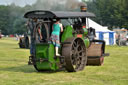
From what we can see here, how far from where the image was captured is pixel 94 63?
1434cm

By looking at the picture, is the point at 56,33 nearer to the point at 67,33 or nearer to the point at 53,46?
the point at 53,46

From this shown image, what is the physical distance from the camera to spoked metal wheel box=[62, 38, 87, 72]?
38.8ft

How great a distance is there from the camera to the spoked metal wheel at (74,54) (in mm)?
11820

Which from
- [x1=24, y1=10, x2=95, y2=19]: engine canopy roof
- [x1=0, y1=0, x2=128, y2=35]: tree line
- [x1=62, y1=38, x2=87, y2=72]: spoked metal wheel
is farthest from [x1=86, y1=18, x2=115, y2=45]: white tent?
[x1=0, y1=0, x2=128, y2=35]: tree line

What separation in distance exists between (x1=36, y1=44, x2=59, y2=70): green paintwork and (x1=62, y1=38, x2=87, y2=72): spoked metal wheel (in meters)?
0.37

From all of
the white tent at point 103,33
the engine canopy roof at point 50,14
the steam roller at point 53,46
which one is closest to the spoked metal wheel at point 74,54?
the steam roller at point 53,46

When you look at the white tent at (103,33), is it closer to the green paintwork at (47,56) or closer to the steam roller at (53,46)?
the steam roller at (53,46)

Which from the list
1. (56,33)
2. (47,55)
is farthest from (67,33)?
(47,55)

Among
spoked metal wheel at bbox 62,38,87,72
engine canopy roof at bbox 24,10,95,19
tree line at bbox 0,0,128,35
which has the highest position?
engine canopy roof at bbox 24,10,95,19

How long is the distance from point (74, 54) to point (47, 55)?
3.71 ft

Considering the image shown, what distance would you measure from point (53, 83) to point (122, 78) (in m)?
2.23

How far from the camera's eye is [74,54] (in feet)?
40.7

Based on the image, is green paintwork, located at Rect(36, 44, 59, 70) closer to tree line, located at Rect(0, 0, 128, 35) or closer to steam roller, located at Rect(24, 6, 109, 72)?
steam roller, located at Rect(24, 6, 109, 72)

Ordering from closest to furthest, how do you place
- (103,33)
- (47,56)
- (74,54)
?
1. (47,56)
2. (74,54)
3. (103,33)
